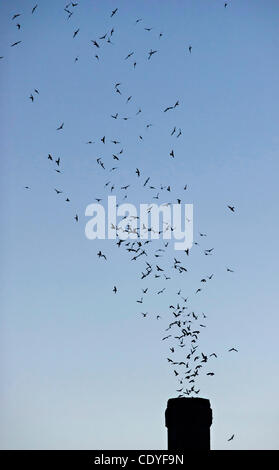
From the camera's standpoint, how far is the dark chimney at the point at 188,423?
9469 millimetres

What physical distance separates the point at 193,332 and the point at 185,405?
5427mm

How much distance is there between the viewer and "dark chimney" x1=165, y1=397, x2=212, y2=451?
9.47 meters

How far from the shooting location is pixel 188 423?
9.56m

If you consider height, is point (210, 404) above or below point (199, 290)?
below
